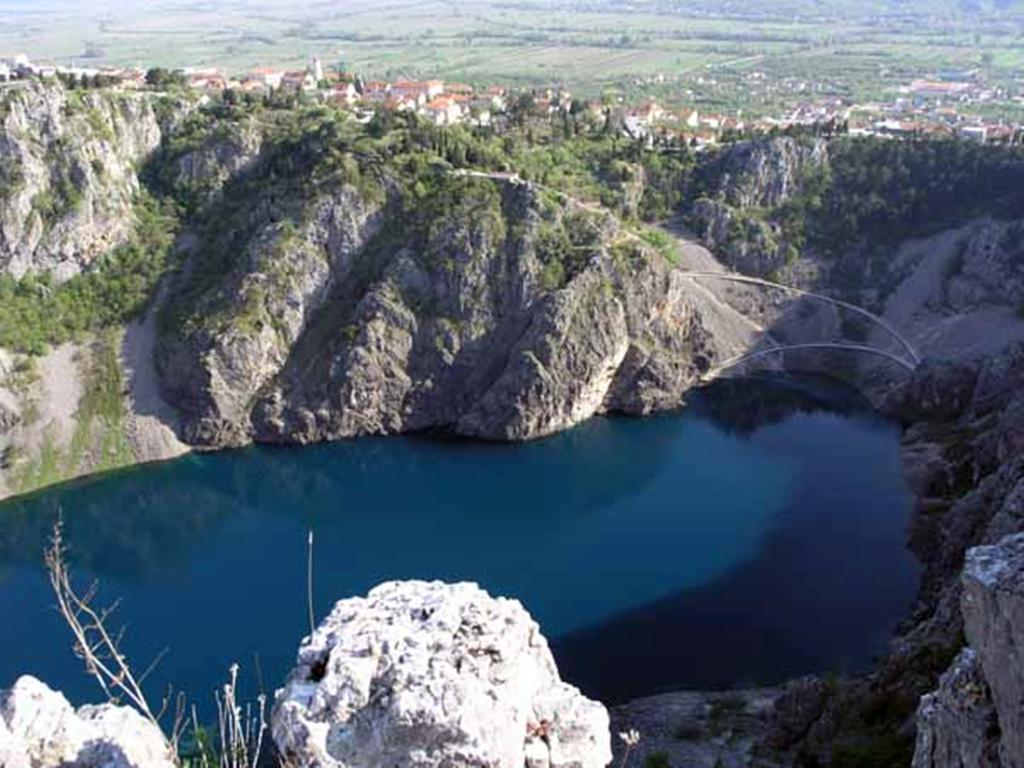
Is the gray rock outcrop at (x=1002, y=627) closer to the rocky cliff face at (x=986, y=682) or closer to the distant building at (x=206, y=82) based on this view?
the rocky cliff face at (x=986, y=682)

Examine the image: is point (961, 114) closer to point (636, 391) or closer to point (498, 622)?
point (636, 391)

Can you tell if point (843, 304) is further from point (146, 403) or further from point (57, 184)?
point (57, 184)

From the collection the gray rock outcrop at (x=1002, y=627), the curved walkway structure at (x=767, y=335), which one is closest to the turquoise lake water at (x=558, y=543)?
the curved walkway structure at (x=767, y=335)

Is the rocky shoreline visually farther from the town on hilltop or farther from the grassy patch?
the town on hilltop

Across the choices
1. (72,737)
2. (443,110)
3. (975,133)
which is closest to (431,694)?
(72,737)

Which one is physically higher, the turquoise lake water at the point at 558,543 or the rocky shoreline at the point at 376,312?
the rocky shoreline at the point at 376,312

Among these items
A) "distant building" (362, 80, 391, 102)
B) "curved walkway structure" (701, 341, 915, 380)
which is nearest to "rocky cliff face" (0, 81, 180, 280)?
"distant building" (362, 80, 391, 102)
